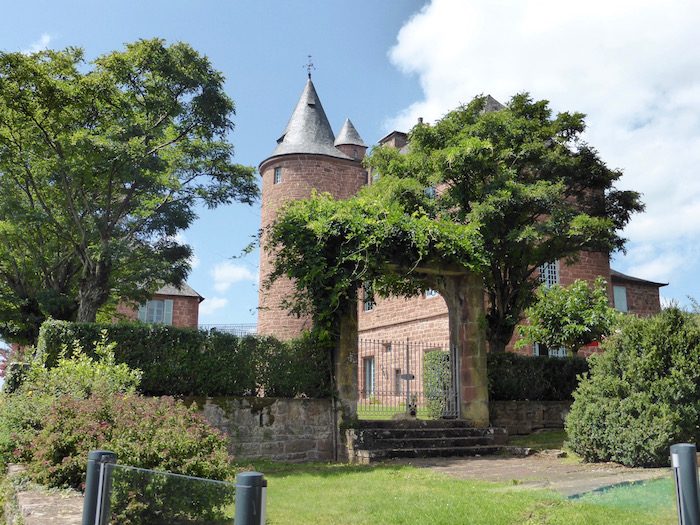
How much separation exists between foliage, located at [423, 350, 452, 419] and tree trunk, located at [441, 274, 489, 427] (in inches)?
17.9

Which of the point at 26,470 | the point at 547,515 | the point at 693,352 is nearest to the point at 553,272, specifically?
the point at 693,352

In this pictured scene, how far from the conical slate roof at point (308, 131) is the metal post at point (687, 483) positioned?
89.2 feet

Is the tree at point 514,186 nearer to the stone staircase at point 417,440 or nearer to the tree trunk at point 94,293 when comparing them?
the stone staircase at point 417,440

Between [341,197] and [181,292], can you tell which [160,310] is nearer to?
[181,292]

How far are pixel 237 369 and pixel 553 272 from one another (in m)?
18.2

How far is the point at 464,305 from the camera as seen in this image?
14.3 metres

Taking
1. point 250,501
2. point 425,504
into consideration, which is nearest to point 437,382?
point 425,504

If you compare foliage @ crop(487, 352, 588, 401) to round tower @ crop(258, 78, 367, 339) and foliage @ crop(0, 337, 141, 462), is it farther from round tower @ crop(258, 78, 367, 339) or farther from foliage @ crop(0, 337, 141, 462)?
round tower @ crop(258, 78, 367, 339)

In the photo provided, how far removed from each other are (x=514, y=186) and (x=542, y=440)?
671 centimetres

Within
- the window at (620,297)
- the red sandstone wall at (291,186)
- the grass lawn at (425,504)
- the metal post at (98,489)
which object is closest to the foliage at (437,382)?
the grass lawn at (425,504)

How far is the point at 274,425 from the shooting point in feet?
39.7

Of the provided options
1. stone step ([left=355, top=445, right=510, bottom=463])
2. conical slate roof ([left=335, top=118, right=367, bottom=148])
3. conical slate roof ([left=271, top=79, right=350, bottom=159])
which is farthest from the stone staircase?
conical slate roof ([left=335, top=118, right=367, bottom=148])

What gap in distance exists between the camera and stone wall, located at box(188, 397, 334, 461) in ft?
38.4

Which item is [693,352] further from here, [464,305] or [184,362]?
[184,362]
